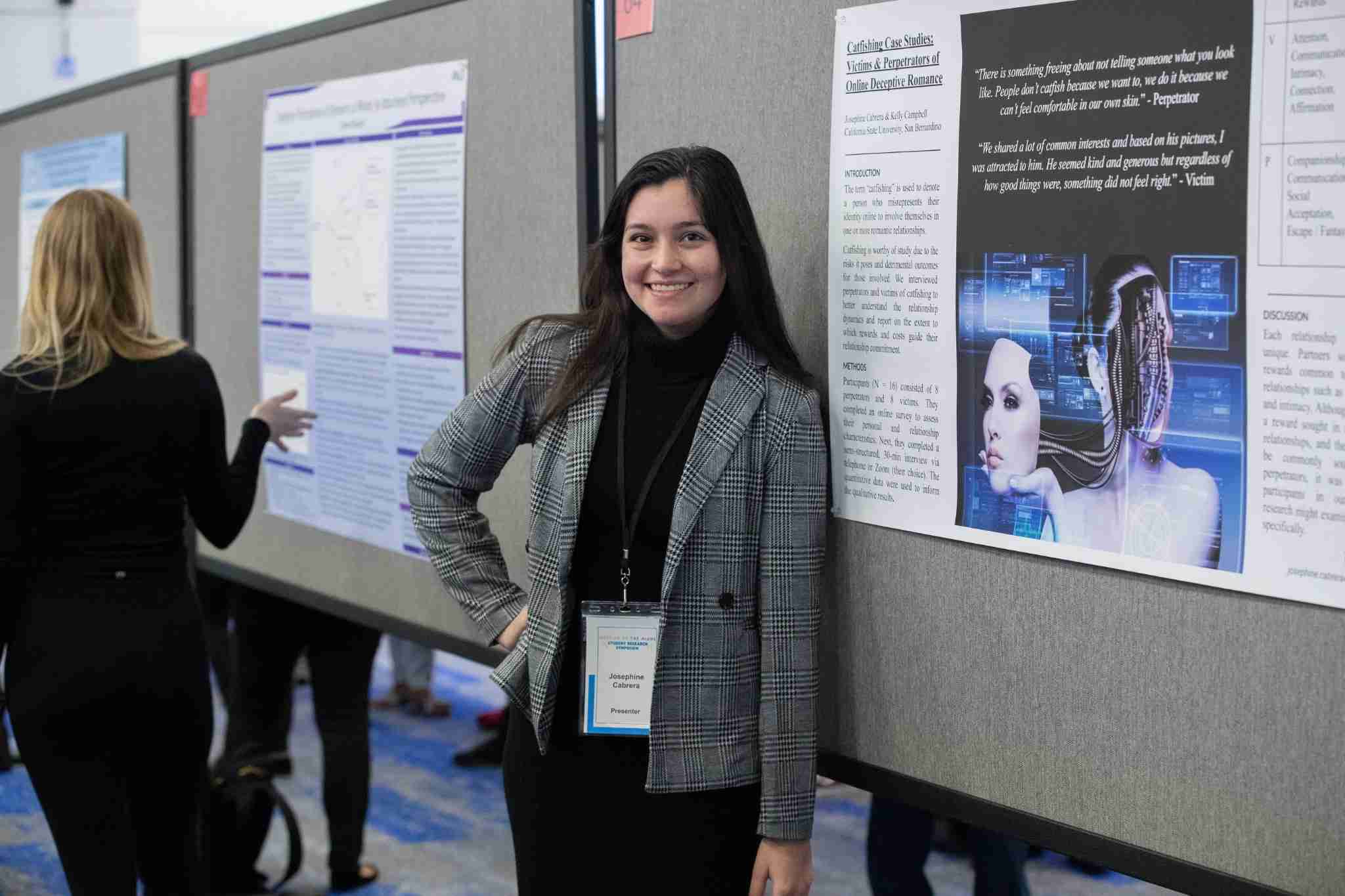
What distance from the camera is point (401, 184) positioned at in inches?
82.8

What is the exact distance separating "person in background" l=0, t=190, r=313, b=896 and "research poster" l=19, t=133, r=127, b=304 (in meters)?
0.94

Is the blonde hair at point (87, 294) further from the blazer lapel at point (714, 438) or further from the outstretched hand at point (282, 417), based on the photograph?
the blazer lapel at point (714, 438)

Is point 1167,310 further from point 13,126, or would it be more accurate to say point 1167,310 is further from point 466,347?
point 13,126

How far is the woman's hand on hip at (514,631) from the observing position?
1.54 metres

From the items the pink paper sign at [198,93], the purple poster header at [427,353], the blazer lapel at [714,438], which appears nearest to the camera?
the blazer lapel at [714,438]

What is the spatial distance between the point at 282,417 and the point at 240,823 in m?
1.04

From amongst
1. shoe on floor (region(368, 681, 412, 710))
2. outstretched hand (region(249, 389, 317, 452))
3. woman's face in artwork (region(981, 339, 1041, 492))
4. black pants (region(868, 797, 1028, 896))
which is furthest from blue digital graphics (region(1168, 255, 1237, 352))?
shoe on floor (region(368, 681, 412, 710))

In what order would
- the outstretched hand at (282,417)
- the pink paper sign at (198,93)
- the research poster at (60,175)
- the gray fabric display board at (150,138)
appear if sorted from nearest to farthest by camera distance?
1. the outstretched hand at (282,417)
2. the pink paper sign at (198,93)
3. the gray fabric display board at (150,138)
4. the research poster at (60,175)

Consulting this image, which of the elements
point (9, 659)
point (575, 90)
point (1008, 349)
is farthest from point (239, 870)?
point (1008, 349)

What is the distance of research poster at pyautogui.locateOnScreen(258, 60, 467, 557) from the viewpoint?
2.04 meters

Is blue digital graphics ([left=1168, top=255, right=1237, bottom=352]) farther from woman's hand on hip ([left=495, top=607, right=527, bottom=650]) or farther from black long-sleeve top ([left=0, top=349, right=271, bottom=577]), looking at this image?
black long-sleeve top ([left=0, top=349, right=271, bottom=577])

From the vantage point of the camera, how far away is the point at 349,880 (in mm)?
2973

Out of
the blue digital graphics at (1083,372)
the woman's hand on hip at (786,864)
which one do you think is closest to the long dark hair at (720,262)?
the blue digital graphics at (1083,372)

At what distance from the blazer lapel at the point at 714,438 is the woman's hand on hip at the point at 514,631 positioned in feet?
0.77
